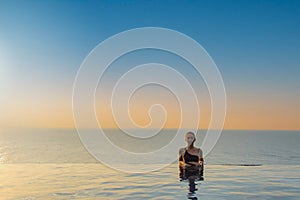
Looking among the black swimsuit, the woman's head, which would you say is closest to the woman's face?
the woman's head

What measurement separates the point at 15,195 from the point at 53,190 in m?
1.75

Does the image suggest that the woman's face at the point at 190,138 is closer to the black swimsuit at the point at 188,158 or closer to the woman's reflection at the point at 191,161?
the woman's reflection at the point at 191,161

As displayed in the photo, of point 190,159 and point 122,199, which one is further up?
point 190,159

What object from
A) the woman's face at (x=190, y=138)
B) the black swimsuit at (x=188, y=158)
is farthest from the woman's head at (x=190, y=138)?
the black swimsuit at (x=188, y=158)

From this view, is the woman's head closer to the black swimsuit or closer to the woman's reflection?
the woman's reflection

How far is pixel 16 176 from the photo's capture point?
853 inches

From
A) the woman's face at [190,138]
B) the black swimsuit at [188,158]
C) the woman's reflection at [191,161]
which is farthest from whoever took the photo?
the black swimsuit at [188,158]

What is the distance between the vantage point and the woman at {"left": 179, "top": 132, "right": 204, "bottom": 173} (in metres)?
20.8

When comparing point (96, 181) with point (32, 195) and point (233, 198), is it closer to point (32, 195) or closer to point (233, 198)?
point (32, 195)

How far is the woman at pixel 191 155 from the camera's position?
2080 centimetres

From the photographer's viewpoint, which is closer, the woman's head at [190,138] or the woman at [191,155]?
the woman's head at [190,138]

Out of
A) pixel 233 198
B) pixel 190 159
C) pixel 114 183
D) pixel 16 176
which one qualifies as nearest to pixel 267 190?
pixel 233 198

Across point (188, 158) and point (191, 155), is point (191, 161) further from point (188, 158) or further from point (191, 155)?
point (191, 155)

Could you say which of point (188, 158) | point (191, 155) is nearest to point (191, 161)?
point (188, 158)
